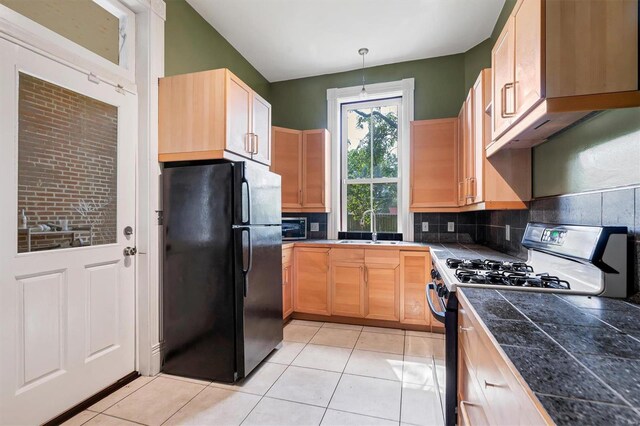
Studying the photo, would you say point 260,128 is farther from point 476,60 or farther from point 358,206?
point 476,60

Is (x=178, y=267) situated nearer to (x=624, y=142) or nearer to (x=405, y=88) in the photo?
(x=624, y=142)

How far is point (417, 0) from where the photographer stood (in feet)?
8.09

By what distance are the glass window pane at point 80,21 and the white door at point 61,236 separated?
225 mm

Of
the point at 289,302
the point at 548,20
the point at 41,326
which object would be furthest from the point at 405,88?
the point at 41,326

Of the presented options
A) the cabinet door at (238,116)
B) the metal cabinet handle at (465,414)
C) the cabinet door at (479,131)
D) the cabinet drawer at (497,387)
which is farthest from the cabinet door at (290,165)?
the cabinet drawer at (497,387)

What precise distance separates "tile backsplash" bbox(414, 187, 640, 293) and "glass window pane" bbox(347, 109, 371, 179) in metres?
0.89

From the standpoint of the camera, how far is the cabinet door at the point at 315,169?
3506 mm

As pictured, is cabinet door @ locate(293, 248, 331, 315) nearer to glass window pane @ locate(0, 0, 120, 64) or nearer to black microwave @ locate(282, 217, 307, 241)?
black microwave @ locate(282, 217, 307, 241)

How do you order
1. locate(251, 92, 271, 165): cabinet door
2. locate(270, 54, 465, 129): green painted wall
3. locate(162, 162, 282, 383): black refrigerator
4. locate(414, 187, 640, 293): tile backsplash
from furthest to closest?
1. locate(270, 54, 465, 129): green painted wall
2. locate(251, 92, 271, 165): cabinet door
3. locate(162, 162, 282, 383): black refrigerator
4. locate(414, 187, 640, 293): tile backsplash

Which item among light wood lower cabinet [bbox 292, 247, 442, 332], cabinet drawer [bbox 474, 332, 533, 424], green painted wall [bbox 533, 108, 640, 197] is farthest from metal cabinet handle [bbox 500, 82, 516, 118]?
light wood lower cabinet [bbox 292, 247, 442, 332]

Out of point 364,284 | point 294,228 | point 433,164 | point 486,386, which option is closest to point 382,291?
point 364,284

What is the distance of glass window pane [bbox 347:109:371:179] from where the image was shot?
372cm

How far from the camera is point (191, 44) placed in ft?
8.42

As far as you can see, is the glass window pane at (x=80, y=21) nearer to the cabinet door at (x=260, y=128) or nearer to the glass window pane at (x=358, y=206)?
the cabinet door at (x=260, y=128)
